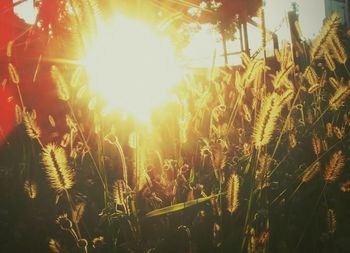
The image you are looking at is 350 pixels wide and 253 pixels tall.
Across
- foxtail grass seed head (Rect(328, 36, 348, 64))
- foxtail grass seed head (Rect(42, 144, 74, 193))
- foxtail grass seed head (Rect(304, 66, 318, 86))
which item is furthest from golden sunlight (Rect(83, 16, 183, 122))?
foxtail grass seed head (Rect(328, 36, 348, 64))

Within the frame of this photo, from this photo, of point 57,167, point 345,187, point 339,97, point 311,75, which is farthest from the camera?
point 311,75

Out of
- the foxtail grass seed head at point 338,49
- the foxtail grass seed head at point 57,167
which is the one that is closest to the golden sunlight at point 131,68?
the foxtail grass seed head at point 57,167

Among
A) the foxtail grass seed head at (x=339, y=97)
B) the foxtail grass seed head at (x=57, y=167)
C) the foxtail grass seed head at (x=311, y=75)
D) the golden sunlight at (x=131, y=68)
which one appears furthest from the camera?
the foxtail grass seed head at (x=311, y=75)

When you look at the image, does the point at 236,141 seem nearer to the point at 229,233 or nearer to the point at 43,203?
the point at 43,203

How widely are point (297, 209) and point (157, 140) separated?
95cm

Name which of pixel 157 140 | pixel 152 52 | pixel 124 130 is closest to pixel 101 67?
pixel 152 52

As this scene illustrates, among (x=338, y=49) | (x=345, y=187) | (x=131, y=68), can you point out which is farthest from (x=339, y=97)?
(x=131, y=68)

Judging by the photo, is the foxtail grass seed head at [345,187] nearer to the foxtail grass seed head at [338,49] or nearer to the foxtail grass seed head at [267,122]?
the foxtail grass seed head at [267,122]

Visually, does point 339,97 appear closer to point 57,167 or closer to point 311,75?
point 311,75

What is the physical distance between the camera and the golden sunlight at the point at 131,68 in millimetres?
1782

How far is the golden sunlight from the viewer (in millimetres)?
1782

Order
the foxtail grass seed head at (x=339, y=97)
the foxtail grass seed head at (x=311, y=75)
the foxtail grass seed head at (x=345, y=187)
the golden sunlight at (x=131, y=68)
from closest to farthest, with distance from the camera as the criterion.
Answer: the foxtail grass seed head at (x=345, y=187) → the foxtail grass seed head at (x=339, y=97) → the golden sunlight at (x=131, y=68) → the foxtail grass seed head at (x=311, y=75)

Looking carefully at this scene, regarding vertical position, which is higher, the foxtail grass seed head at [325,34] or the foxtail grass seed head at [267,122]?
the foxtail grass seed head at [325,34]

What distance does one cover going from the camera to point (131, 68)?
6.98ft
